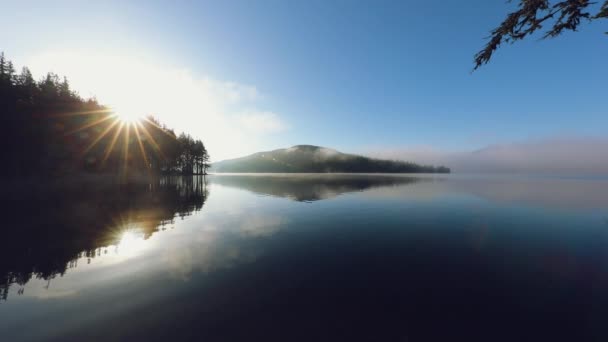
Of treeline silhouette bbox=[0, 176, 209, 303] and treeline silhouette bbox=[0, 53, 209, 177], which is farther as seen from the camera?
treeline silhouette bbox=[0, 53, 209, 177]

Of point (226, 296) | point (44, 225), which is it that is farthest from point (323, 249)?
point (44, 225)

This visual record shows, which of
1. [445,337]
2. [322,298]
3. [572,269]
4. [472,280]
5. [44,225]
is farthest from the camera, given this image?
[44,225]

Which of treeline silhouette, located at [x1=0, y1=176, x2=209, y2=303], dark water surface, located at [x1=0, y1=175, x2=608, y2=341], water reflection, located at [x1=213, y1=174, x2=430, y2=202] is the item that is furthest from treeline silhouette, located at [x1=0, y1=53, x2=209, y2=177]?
dark water surface, located at [x1=0, y1=175, x2=608, y2=341]

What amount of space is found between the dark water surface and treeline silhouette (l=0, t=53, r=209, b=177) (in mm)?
55834

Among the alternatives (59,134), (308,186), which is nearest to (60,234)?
(308,186)

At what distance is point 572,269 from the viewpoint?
11.0 m

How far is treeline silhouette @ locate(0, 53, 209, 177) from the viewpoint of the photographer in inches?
1925

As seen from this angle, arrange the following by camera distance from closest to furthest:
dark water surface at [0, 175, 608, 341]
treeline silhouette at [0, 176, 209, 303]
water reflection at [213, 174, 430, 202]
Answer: dark water surface at [0, 175, 608, 341]
treeline silhouette at [0, 176, 209, 303]
water reflection at [213, 174, 430, 202]

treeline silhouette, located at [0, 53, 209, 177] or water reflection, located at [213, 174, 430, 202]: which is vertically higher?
treeline silhouette, located at [0, 53, 209, 177]

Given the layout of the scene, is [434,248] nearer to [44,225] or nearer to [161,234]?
[161,234]

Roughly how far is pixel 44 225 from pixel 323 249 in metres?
24.6

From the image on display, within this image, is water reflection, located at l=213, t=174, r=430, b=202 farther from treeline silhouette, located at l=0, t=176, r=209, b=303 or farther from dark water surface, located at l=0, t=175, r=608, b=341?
treeline silhouette, located at l=0, t=176, r=209, b=303

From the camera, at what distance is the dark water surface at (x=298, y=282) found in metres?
6.54

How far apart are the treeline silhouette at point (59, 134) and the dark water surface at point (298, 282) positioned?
55834 millimetres
